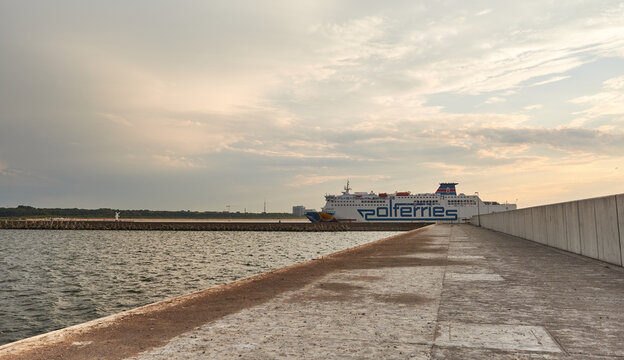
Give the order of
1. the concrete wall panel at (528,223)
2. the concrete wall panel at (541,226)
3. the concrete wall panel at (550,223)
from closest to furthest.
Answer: the concrete wall panel at (550,223) → the concrete wall panel at (541,226) → the concrete wall panel at (528,223)

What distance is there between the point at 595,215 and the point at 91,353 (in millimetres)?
15841

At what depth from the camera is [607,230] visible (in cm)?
1325

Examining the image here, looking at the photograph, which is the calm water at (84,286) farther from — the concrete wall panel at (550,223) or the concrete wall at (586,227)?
the concrete wall panel at (550,223)

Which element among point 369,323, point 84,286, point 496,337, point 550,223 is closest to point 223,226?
point 84,286

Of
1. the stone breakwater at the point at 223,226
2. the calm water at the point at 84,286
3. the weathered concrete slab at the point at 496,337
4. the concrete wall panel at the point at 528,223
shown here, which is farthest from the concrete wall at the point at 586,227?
the stone breakwater at the point at 223,226

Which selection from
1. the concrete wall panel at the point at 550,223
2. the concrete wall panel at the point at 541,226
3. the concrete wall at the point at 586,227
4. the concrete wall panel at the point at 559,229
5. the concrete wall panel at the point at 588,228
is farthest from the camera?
the concrete wall panel at the point at 541,226

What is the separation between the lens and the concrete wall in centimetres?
1254

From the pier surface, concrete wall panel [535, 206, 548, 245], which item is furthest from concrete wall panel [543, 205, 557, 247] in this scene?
the pier surface

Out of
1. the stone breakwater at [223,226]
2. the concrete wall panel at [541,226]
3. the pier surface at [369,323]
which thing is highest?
the concrete wall panel at [541,226]

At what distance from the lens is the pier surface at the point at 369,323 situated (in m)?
4.38

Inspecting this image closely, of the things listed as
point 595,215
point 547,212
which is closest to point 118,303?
point 595,215

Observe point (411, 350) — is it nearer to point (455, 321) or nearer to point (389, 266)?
point (455, 321)

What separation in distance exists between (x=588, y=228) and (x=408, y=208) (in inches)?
4672

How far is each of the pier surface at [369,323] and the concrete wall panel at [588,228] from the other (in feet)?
17.2
